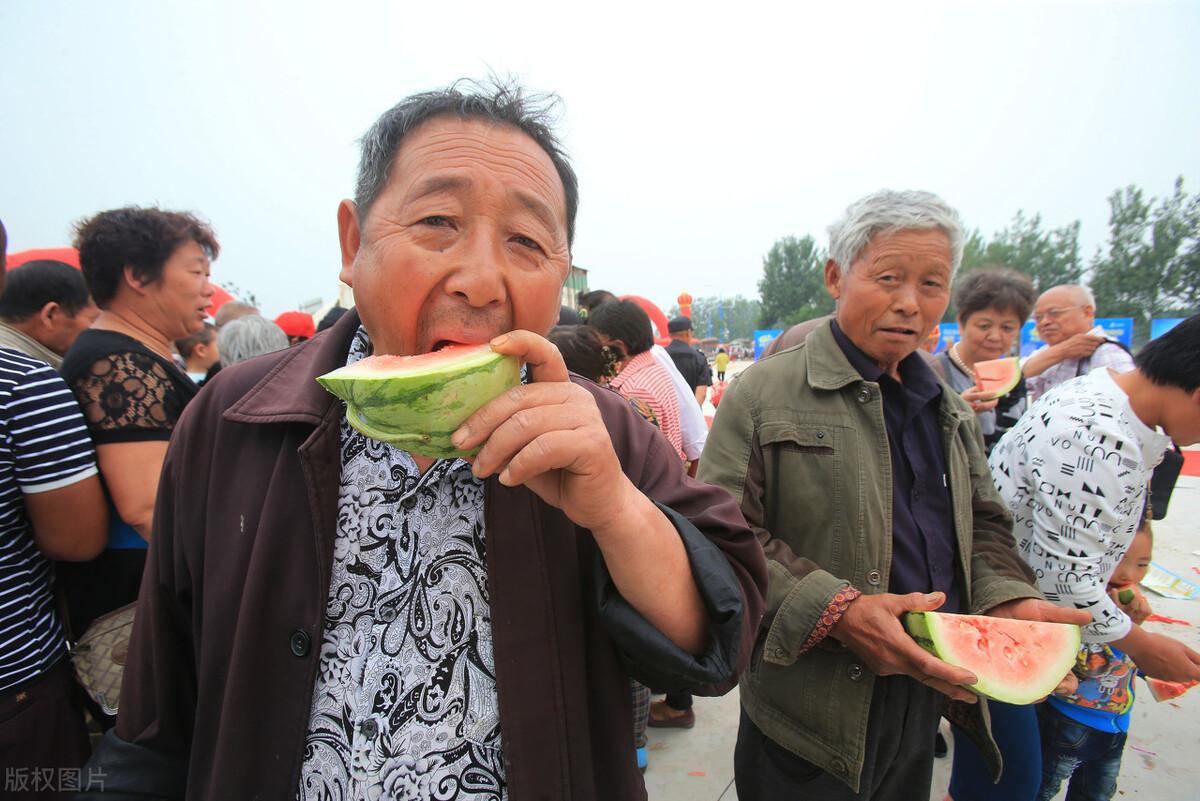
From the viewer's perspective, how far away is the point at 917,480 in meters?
2.12

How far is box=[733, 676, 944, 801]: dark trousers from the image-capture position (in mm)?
1978

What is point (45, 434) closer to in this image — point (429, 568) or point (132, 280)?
point (132, 280)

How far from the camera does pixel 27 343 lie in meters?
2.80

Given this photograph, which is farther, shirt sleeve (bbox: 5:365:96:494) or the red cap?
the red cap

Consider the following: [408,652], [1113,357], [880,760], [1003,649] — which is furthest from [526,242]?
[1113,357]

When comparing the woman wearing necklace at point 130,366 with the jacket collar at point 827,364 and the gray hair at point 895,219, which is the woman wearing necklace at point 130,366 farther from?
the gray hair at point 895,219

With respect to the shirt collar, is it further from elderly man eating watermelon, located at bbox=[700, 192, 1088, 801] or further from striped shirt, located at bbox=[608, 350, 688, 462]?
striped shirt, located at bbox=[608, 350, 688, 462]

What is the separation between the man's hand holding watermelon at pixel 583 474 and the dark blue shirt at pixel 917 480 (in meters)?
1.28

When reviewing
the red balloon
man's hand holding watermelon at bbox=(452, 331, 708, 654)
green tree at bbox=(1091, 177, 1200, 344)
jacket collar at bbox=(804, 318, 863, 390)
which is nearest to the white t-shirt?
jacket collar at bbox=(804, 318, 863, 390)

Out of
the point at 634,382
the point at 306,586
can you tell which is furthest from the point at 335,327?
the point at 634,382

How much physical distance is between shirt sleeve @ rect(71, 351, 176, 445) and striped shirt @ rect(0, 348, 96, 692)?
109 millimetres

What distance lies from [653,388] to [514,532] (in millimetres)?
3111

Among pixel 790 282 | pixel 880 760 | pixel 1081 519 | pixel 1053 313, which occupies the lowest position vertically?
pixel 880 760

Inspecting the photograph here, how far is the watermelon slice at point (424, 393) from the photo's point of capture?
911 millimetres
